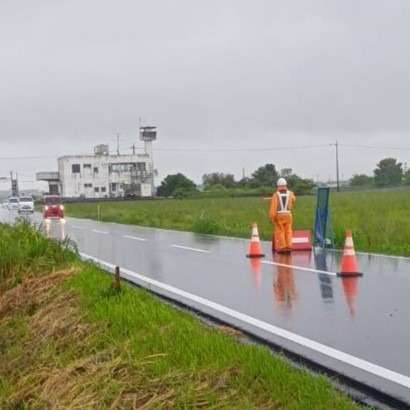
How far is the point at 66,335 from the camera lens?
8.37 m

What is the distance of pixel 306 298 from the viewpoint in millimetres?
9789

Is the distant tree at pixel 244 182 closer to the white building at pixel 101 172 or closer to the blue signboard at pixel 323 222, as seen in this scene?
the white building at pixel 101 172

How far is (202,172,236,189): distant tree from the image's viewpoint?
122588 mm

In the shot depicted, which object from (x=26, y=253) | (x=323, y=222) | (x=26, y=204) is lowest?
(x=26, y=204)

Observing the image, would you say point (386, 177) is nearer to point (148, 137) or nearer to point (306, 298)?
point (148, 137)

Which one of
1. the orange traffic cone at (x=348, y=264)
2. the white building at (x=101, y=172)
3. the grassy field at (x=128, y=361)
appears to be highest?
the white building at (x=101, y=172)

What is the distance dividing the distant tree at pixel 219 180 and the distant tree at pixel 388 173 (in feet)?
89.2

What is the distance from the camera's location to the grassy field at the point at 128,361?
5523 mm

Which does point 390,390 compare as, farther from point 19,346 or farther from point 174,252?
point 174,252

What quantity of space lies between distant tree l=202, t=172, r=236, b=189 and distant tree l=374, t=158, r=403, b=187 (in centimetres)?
2718

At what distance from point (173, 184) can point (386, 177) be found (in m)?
40.6

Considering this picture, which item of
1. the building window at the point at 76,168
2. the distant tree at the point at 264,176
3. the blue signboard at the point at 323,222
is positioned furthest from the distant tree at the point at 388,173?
the blue signboard at the point at 323,222

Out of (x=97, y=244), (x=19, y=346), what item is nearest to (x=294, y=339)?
(x=19, y=346)

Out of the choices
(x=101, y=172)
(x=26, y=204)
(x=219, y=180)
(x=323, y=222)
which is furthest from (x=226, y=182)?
(x=323, y=222)
